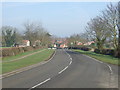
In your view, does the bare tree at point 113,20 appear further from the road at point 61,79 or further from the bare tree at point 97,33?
the road at point 61,79

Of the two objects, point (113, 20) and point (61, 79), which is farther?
point (113, 20)

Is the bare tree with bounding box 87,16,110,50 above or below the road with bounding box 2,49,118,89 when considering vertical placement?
above

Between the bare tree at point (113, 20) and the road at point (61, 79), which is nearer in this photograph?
the road at point (61, 79)

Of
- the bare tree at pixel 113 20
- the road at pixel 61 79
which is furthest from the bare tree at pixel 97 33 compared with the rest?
the road at pixel 61 79

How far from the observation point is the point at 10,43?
99.8 m

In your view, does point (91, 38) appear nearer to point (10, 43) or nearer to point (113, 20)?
point (113, 20)

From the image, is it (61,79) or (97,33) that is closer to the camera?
(61,79)

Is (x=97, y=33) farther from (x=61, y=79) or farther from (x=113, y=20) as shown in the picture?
(x=61, y=79)

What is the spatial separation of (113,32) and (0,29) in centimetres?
5463

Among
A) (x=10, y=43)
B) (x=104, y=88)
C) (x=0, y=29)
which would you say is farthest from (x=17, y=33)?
(x=104, y=88)

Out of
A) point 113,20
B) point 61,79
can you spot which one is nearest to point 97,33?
point 113,20

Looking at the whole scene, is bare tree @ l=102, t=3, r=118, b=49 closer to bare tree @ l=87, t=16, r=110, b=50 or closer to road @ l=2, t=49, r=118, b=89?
bare tree @ l=87, t=16, r=110, b=50

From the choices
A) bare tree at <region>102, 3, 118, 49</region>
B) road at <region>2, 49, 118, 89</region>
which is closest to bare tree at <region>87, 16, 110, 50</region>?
bare tree at <region>102, 3, 118, 49</region>

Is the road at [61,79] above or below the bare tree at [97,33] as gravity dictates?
below
